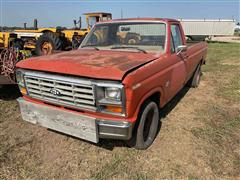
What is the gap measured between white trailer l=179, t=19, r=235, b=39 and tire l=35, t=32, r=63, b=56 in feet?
62.7

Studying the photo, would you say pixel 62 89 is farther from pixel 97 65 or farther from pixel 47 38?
pixel 47 38

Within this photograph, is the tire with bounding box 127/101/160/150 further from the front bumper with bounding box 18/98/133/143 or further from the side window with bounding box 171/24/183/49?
the side window with bounding box 171/24/183/49

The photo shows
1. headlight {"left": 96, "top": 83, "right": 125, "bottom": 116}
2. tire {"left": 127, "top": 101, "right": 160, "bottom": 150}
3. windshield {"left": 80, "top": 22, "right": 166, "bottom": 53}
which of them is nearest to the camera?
headlight {"left": 96, "top": 83, "right": 125, "bottom": 116}

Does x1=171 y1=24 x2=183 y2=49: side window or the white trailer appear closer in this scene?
x1=171 y1=24 x2=183 y2=49: side window

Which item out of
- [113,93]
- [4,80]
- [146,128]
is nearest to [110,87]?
[113,93]

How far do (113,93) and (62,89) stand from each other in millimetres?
716

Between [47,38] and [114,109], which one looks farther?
[47,38]

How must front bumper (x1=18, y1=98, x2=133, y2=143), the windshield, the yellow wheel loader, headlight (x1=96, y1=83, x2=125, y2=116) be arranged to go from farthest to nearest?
the yellow wheel loader, the windshield, front bumper (x1=18, y1=98, x2=133, y2=143), headlight (x1=96, y1=83, x2=125, y2=116)

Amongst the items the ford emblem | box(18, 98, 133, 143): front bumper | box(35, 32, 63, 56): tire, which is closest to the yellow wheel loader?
box(35, 32, 63, 56): tire

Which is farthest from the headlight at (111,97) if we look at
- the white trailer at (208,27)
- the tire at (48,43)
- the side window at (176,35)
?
the white trailer at (208,27)

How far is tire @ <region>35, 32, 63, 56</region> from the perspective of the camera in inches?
345

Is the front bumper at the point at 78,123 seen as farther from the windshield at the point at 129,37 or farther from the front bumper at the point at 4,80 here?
the front bumper at the point at 4,80

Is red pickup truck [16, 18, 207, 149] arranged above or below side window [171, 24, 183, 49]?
below

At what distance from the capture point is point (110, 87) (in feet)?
8.32
